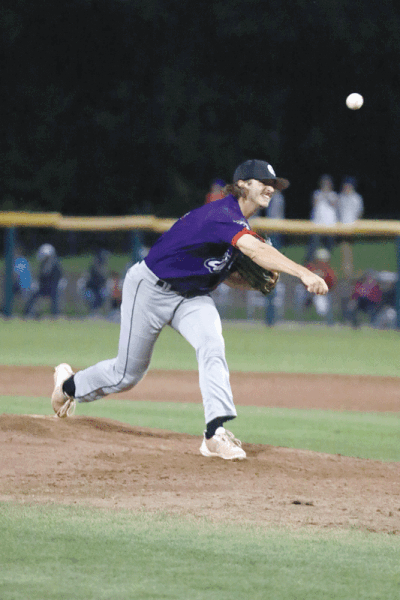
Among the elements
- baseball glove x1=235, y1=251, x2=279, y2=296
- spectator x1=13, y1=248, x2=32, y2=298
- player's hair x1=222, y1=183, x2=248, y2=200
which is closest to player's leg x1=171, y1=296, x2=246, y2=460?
baseball glove x1=235, y1=251, x2=279, y2=296

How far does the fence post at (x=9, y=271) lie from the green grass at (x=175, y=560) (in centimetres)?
1294

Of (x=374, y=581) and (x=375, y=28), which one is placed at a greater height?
(x=375, y=28)

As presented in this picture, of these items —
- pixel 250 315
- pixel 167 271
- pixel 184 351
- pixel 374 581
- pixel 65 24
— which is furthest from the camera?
pixel 65 24

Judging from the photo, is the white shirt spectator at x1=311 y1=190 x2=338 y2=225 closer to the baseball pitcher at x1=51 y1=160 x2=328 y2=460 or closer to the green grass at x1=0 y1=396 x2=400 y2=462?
the green grass at x1=0 y1=396 x2=400 y2=462

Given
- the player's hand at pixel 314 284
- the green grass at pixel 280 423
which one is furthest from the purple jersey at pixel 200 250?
the green grass at pixel 280 423

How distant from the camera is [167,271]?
17.4 feet

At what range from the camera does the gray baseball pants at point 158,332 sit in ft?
17.0

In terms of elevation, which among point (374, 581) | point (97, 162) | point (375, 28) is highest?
point (375, 28)

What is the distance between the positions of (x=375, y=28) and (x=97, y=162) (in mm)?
10063

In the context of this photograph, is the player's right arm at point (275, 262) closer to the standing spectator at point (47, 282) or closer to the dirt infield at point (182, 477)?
the dirt infield at point (182, 477)

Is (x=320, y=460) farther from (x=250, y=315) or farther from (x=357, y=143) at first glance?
(x=357, y=143)

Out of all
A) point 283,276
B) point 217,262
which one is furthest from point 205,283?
point 283,276

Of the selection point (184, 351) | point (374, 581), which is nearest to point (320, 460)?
point (374, 581)

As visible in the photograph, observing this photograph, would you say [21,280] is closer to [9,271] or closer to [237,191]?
[9,271]
